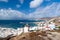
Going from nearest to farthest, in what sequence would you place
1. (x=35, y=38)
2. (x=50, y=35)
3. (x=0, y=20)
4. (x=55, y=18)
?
1. (x=35, y=38)
2. (x=50, y=35)
3. (x=55, y=18)
4. (x=0, y=20)

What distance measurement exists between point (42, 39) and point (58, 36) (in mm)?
925

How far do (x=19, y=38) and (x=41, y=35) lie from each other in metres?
0.86

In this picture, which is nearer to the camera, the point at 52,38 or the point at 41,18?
the point at 52,38

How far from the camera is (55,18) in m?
28.9

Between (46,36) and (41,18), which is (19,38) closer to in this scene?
(46,36)

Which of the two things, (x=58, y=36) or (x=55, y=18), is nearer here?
(x=58, y=36)

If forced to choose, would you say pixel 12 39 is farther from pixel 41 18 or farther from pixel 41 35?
pixel 41 18

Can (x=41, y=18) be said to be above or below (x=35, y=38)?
above

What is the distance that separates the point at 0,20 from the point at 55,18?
10.0m

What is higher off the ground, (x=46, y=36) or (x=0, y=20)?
(x=0, y=20)

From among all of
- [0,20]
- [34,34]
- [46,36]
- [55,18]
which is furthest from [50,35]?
[0,20]

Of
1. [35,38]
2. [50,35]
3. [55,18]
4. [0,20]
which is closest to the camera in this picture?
[35,38]

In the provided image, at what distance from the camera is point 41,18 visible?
29.4 metres

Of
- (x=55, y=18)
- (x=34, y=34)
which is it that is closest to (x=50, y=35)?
(x=34, y=34)
